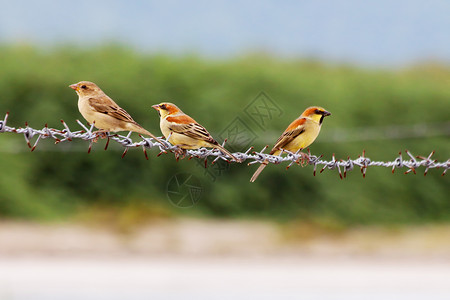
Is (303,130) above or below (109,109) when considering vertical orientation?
above

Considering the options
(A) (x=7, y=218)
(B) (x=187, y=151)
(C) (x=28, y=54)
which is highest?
(C) (x=28, y=54)

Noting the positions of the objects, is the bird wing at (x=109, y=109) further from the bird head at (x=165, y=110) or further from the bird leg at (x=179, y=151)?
the bird leg at (x=179, y=151)

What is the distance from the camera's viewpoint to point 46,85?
50.1 ft

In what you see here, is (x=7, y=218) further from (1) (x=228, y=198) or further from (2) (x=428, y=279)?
(2) (x=428, y=279)

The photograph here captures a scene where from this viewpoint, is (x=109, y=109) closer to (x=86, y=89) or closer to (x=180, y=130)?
(x=86, y=89)

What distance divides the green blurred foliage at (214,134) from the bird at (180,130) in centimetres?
1096

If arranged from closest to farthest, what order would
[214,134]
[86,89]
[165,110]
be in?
[165,110], [86,89], [214,134]

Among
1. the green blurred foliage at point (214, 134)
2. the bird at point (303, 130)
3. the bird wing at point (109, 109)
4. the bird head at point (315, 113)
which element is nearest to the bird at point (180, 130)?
the bird wing at point (109, 109)

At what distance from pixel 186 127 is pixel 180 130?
0.03m

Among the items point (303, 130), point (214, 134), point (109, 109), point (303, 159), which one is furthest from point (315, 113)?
point (214, 134)

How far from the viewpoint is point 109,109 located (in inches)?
135

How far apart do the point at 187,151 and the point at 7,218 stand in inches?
557

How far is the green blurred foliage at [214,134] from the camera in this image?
50.6ft

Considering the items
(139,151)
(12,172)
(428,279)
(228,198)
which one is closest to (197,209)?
(228,198)
